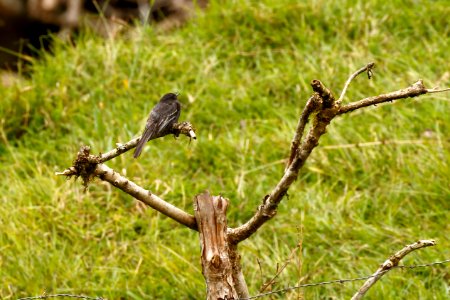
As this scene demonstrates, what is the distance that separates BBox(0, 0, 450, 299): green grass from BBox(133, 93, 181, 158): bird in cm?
122

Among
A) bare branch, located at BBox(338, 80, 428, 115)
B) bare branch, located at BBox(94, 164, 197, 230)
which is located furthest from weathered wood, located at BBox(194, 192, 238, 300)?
bare branch, located at BBox(338, 80, 428, 115)

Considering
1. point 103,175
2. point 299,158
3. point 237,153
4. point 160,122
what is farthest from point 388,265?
point 237,153

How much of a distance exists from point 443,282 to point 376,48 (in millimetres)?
2630

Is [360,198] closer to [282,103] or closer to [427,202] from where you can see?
[427,202]

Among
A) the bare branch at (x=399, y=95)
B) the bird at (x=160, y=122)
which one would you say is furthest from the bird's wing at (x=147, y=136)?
the bare branch at (x=399, y=95)

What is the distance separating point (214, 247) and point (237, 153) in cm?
289

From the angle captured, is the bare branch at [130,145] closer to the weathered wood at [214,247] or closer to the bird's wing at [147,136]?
the bird's wing at [147,136]

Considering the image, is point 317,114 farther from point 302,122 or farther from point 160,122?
point 160,122

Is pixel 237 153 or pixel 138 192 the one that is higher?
pixel 237 153

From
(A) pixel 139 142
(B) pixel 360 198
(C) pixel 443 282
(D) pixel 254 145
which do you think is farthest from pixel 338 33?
(A) pixel 139 142

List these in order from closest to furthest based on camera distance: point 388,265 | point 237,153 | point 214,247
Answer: point 214,247, point 388,265, point 237,153

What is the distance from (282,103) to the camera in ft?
19.6

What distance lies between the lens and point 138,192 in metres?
2.57

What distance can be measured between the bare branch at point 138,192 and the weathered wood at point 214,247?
5 centimetres
